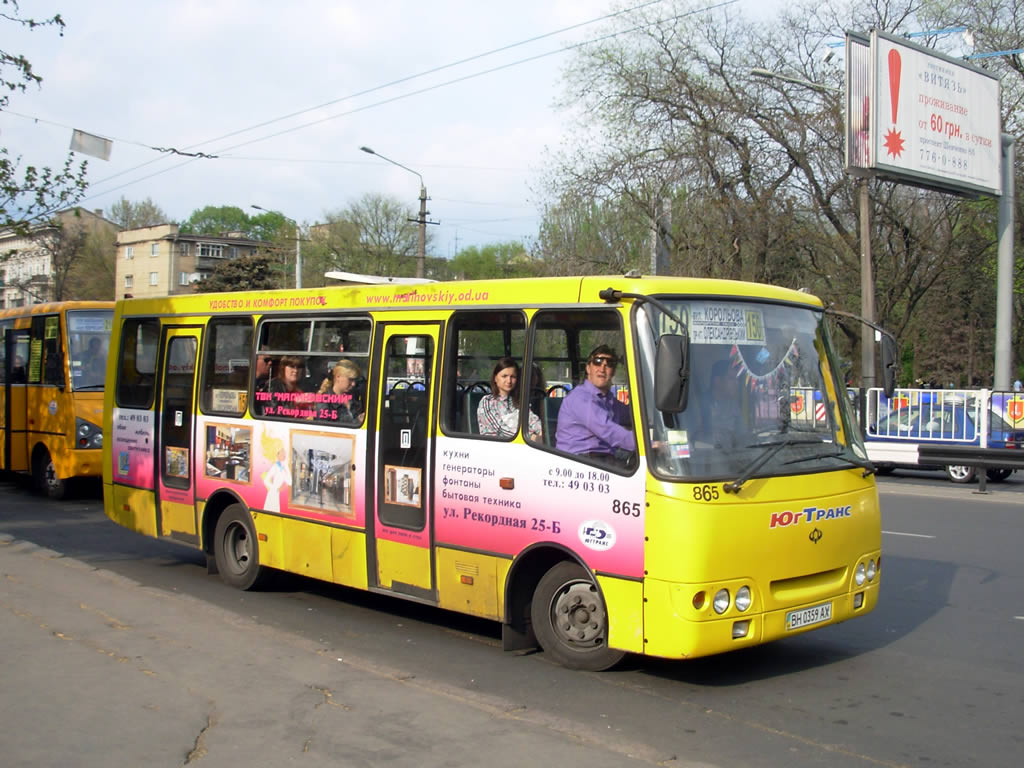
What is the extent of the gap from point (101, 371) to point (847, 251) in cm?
2432

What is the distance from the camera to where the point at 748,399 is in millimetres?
6633

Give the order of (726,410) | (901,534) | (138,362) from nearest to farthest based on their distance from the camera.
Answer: (726,410), (138,362), (901,534)

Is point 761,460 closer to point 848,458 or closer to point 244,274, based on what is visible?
point 848,458

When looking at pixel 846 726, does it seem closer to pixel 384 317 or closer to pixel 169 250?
pixel 384 317

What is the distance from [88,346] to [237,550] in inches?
305

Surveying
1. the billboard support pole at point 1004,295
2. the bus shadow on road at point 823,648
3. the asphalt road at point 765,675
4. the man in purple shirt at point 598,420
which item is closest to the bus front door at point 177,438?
the asphalt road at point 765,675

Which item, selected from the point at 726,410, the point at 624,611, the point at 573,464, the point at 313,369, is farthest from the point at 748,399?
the point at 313,369

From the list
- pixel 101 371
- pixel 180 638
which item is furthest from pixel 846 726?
pixel 101 371

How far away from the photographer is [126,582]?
9.58 m

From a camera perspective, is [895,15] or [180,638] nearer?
[180,638]

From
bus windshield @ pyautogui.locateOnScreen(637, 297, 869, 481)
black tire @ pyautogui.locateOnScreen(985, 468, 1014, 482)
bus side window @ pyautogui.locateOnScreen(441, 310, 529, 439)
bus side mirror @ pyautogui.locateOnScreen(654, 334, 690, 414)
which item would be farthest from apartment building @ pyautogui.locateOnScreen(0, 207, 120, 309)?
bus side mirror @ pyautogui.locateOnScreen(654, 334, 690, 414)

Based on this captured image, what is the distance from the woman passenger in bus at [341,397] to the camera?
8.49m

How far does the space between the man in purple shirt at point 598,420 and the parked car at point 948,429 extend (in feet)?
50.8

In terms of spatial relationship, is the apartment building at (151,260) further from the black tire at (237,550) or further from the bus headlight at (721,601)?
the bus headlight at (721,601)
